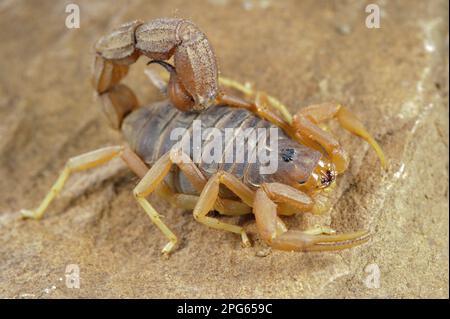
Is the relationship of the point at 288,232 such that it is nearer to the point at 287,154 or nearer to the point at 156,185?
the point at 287,154

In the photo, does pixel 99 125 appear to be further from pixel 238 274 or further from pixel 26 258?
pixel 238 274

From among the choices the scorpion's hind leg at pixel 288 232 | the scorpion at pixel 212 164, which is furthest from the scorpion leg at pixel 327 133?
the scorpion's hind leg at pixel 288 232

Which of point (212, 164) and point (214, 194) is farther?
point (212, 164)

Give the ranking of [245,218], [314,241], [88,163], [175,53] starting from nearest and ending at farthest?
1. [314,241]
2. [175,53]
3. [245,218]
4. [88,163]

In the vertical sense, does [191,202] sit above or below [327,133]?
below

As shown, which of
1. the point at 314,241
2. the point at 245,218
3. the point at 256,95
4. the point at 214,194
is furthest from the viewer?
the point at 256,95

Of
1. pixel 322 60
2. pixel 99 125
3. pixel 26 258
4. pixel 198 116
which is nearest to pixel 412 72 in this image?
pixel 322 60

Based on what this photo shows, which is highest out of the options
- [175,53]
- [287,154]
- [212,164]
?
[175,53]

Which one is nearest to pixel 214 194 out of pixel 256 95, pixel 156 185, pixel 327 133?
pixel 156 185
